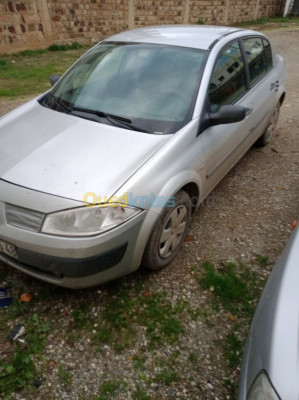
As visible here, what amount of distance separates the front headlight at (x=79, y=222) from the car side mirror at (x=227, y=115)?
117 cm

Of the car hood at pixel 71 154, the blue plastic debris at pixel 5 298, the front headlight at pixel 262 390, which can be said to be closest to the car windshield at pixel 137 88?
the car hood at pixel 71 154

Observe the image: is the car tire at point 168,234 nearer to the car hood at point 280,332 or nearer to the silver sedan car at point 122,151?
the silver sedan car at point 122,151

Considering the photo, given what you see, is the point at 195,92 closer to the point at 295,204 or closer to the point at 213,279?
the point at 213,279

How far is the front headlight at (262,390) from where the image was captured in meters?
1.10

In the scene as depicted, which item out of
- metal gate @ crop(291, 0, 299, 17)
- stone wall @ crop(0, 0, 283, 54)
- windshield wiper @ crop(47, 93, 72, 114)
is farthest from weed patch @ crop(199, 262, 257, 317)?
metal gate @ crop(291, 0, 299, 17)

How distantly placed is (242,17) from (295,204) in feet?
62.4

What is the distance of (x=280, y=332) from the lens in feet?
4.01

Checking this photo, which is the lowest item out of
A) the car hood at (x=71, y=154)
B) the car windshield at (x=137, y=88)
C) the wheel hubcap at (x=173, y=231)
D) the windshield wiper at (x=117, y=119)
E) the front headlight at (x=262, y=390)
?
the wheel hubcap at (x=173, y=231)

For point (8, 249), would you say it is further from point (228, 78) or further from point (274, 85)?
point (274, 85)

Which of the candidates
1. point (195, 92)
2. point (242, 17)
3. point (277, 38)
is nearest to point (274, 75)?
point (195, 92)

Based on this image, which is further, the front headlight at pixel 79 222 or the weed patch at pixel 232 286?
the weed patch at pixel 232 286

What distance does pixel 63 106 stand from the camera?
260 centimetres

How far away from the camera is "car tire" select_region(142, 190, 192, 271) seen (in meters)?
2.18

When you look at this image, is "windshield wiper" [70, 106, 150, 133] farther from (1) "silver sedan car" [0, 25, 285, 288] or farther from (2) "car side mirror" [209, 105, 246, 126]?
(2) "car side mirror" [209, 105, 246, 126]
